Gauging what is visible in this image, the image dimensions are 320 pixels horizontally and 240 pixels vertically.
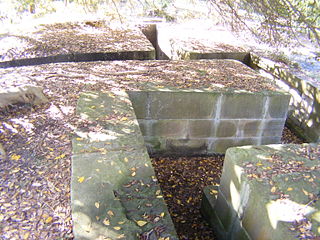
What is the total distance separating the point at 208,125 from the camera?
4.33 meters

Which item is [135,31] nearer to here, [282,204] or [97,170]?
[97,170]

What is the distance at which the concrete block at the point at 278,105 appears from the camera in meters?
4.21

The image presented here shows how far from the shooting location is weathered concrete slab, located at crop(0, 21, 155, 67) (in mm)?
5582

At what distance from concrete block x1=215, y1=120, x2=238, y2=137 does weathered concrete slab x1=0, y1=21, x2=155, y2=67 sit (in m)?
2.48

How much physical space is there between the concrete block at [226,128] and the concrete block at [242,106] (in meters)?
0.09

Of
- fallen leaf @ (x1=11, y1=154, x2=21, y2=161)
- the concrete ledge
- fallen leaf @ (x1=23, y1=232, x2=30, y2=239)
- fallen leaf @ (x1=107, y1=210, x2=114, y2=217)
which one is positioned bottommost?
fallen leaf @ (x1=23, y1=232, x2=30, y2=239)

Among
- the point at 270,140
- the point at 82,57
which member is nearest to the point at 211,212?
the point at 270,140

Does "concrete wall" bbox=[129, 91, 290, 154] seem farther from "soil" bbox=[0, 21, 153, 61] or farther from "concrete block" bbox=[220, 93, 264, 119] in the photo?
"soil" bbox=[0, 21, 153, 61]

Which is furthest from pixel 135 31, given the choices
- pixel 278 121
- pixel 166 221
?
pixel 166 221

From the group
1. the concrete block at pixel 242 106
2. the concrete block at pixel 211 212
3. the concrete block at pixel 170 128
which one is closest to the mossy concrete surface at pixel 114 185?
the concrete block at pixel 170 128

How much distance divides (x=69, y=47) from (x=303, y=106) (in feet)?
15.6

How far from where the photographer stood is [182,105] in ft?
13.5

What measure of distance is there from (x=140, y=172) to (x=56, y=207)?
2.34 feet

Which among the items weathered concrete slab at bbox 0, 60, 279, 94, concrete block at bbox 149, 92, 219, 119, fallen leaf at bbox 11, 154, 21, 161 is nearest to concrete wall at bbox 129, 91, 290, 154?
concrete block at bbox 149, 92, 219, 119
